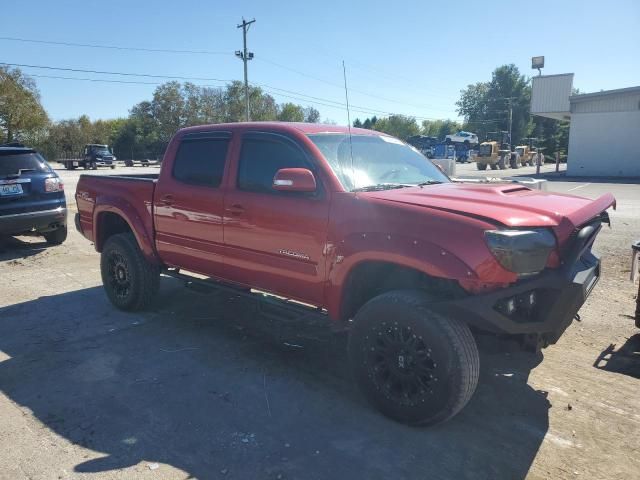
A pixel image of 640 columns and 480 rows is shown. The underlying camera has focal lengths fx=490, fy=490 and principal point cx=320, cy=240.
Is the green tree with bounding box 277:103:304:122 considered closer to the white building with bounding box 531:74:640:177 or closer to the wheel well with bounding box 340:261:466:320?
the white building with bounding box 531:74:640:177

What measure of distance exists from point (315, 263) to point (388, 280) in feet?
1.79

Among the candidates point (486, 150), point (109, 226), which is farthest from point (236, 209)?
point (486, 150)

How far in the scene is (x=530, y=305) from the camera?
2869mm

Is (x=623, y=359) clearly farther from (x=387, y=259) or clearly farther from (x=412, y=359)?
(x=387, y=259)

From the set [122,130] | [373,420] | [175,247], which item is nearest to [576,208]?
[373,420]

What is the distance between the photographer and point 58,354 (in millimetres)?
4312

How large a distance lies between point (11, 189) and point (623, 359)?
28.1 ft

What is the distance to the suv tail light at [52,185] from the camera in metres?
8.32

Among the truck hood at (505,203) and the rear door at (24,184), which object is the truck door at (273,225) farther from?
the rear door at (24,184)

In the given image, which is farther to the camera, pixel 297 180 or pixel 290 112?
pixel 290 112

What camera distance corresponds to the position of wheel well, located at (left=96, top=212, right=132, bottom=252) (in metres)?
5.67

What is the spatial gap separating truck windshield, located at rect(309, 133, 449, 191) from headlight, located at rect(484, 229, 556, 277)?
116 centimetres

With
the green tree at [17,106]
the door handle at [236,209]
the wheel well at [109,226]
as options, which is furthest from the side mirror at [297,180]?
the green tree at [17,106]

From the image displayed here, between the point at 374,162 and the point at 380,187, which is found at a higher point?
the point at 374,162
